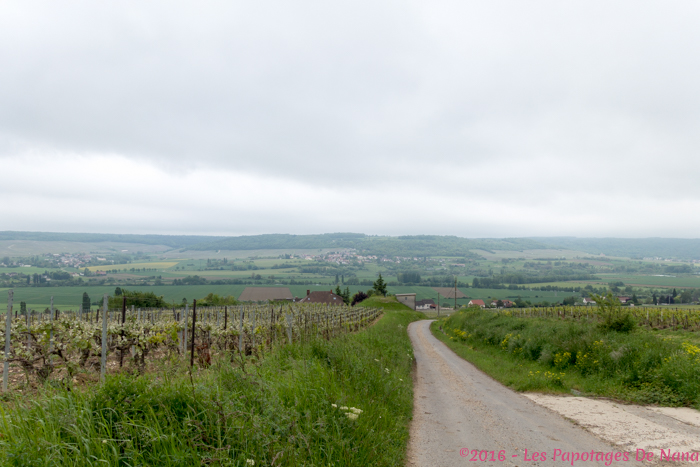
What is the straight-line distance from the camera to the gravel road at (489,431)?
619cm

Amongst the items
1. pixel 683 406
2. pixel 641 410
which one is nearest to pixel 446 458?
pixel 641 410

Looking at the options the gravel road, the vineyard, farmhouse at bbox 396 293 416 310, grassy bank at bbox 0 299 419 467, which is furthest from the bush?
farmhouse at bbox 396 293 416 310

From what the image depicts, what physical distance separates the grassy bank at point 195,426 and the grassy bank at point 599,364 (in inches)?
326

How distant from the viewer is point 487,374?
51.3 ft

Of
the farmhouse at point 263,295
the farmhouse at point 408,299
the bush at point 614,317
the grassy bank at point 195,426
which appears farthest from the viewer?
the farmhouse at point 408,299

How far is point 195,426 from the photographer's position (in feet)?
Answer: 13.5

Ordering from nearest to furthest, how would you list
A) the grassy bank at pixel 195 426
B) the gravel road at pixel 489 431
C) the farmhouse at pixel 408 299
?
the grassy bank at pixel 195 426 < the gravel road at pixel 489 431 < the farmhouse at pixel 408 299

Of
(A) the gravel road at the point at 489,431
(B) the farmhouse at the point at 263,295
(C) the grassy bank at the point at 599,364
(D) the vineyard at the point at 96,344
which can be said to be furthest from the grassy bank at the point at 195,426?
(B) the farmhouse at the point at 263,295

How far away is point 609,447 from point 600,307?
11.7 m

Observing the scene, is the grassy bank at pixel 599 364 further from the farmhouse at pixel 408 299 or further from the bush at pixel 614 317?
the farmhouse at pixel 408 299

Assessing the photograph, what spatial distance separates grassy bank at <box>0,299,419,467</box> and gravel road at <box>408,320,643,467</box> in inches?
38.1

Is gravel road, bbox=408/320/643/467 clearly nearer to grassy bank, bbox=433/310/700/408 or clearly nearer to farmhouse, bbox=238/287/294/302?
grassy bank, bbox=433/310/700/408

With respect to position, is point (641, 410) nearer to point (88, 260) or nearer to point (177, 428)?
point (177, 428)

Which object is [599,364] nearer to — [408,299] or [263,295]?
[263,295]
